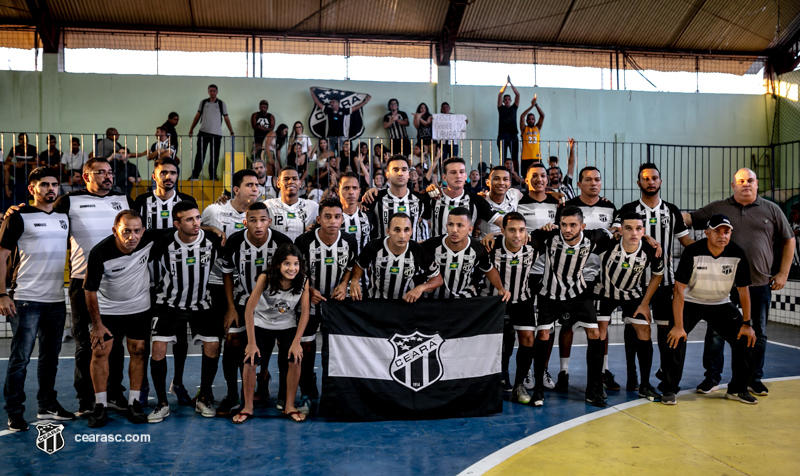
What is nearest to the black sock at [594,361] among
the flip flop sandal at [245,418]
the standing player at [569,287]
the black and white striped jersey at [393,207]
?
the standing player at [569,287]

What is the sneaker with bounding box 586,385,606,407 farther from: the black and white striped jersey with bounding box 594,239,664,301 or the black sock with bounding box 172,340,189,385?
the black sock with bounding box 172,340,189,385

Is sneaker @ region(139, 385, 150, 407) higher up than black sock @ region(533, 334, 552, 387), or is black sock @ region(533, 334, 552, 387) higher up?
black sock @ region(533, 334, 552, 387)

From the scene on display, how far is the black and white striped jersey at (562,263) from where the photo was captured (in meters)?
6.08

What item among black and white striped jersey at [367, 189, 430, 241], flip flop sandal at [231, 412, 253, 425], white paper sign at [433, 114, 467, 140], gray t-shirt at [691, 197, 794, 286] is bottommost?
flip flop sandal at [231, 412, 253, 425]

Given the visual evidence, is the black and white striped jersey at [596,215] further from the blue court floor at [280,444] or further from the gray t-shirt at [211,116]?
the gray t-shirt at [211,116]

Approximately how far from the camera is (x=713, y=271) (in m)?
6.08

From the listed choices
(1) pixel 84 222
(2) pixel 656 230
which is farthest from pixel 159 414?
(2) pixel 656 230

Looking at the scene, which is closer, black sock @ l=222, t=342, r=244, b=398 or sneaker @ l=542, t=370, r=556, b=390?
black sock @ l=222, t=342, r=244, b=398

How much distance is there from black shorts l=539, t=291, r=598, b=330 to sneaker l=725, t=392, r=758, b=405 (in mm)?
1547

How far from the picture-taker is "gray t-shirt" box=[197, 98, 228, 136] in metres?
15.0

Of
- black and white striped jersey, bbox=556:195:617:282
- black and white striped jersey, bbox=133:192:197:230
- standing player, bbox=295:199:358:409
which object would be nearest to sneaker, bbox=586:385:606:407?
black and white striped jersey, bbox=556:195:617:282

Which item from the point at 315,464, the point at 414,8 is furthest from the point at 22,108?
the point at 315,464

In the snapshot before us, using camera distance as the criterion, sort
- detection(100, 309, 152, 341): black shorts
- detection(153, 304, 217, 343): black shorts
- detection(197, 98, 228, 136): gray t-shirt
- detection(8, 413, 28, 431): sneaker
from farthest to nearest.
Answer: detection(197, 98, 228, 136): gray t-shirt
detection(153, 304, 217, 343): black shorts
detection(100, 309, 152, 341): black shorts
detection(8, 413, 28, 431): sneaker

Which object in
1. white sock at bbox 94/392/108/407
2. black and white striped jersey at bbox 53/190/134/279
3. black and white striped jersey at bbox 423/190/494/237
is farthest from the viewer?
black and white striped jersey at bbox 423/190/494/237
